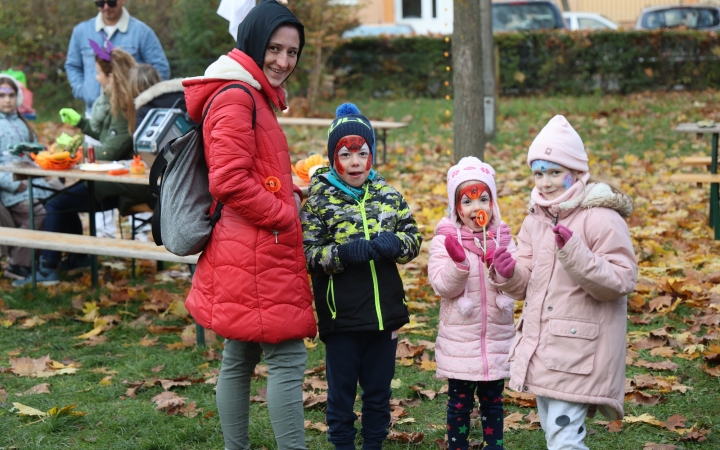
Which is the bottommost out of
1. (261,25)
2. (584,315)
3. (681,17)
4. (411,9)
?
(584,315)

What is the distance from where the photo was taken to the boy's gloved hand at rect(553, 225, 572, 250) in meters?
3.06

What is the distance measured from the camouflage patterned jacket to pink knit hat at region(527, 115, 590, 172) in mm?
679

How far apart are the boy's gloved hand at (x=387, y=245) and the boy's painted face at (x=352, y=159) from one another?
0.92 ft

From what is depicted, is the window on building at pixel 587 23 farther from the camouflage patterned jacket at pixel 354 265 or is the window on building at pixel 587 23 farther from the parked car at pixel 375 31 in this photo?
the camouflage patterned jacket at pixel 354 265

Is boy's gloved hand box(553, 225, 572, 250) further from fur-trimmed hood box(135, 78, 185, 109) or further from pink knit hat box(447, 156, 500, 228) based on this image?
fur-trimmed hood box(135, 78, 185, 109)

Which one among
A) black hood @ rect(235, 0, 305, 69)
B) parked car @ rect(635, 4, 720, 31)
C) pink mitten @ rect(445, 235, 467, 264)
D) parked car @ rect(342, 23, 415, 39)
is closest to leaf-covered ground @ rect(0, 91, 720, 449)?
pink mitten @ rect(445, 235, 467, 264)

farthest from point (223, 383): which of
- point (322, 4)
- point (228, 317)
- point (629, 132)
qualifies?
point (322, 4)

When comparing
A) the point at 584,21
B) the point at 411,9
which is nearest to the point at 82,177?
the point at 584,21

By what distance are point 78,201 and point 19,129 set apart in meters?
0.87

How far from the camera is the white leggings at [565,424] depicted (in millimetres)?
3262

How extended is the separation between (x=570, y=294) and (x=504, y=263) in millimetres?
269

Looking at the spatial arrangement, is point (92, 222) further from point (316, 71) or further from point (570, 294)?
point (316, 71)

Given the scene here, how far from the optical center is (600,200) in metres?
3.21

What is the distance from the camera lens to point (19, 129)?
7.70 metres
